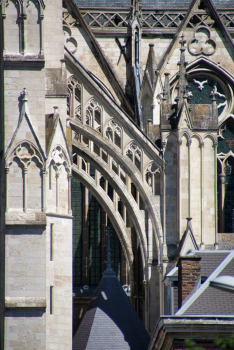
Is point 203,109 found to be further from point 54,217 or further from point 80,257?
point 80,257

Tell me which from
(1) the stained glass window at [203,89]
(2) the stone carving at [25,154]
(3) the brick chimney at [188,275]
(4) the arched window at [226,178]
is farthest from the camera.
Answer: (1) the stained glass window at [203,89]

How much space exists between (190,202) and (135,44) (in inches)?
419

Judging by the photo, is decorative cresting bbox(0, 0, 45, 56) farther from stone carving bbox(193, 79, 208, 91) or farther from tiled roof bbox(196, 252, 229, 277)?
stone carving bbox(193, 79, 208, 91)

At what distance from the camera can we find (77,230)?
39.8 meters

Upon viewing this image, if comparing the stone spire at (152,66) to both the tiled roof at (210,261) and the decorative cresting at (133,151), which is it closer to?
the decorative cresting at (133,151)

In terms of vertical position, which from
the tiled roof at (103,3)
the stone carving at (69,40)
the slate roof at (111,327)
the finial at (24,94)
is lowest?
the slate roof at (111,327)

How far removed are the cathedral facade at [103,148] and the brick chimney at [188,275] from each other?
306 centimetres

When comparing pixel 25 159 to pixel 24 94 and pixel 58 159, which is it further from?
pixel 24 94

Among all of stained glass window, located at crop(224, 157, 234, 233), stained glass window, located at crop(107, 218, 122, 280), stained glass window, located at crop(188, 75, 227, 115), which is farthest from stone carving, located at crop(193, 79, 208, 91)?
stained glass window, located at crop(107, 218, 122, 280)

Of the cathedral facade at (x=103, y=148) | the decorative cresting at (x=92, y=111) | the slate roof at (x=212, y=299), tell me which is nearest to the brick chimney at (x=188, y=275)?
the slate roof at (x=212, y=299)

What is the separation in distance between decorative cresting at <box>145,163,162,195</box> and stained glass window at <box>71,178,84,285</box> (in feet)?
31.2

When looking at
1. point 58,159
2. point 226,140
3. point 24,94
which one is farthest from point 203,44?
point 24,94

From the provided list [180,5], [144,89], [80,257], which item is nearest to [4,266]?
[144,89]

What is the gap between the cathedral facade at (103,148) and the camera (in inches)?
1013
